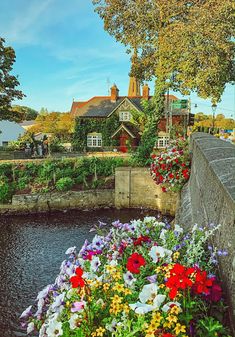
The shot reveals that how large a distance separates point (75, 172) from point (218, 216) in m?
14.8

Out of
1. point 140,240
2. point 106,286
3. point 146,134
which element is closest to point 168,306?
point 106,286

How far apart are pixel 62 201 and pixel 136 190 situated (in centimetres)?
391

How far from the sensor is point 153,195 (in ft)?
50.6

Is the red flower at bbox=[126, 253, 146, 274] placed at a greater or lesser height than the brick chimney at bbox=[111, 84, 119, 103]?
lesser

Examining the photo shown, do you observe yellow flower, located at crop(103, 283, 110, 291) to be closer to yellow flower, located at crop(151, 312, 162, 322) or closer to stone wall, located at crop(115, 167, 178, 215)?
yellow flower, located at crop(151, 312, 162, 322)

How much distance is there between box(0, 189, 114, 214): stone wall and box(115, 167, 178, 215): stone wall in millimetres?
672

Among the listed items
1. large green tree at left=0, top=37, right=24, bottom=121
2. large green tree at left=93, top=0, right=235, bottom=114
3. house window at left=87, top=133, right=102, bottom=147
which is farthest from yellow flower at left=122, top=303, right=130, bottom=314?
house window at left=87, top=133, right=102, bottom=147

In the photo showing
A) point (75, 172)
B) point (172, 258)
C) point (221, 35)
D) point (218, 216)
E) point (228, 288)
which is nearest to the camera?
point (228, 288)

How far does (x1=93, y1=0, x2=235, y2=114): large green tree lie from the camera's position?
1975 centimetres

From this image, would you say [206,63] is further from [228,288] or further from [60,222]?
[228,288]

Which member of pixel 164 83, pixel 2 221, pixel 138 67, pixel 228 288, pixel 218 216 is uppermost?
pixel 138 67

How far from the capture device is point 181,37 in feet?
65.5

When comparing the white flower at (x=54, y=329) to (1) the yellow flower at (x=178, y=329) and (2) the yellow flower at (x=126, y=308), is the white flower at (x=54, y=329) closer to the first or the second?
(2) the yellow flower at (x=126, y=308)

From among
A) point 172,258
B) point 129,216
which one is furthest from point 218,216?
point 129,216
